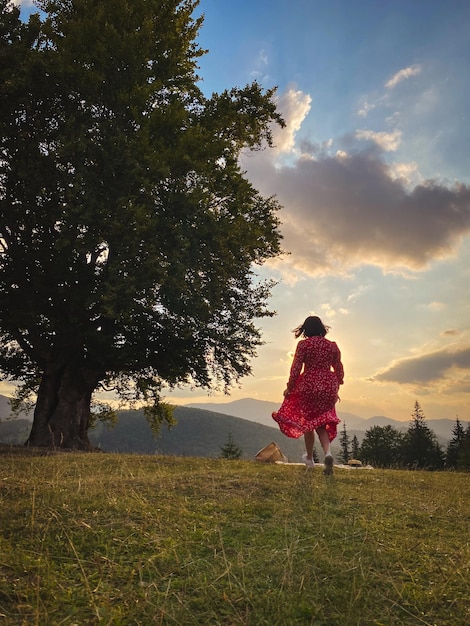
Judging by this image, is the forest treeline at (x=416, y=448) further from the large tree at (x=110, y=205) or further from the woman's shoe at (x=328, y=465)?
the woman's shoe at (x=328, y=465)

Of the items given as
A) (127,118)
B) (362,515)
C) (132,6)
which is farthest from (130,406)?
(362,515)

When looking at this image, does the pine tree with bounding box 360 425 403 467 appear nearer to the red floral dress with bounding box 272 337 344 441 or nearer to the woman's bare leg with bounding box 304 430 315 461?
the woman's bare leg with bounding box 304 430 315 461

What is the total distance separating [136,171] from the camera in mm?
14992

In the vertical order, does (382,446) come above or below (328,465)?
below

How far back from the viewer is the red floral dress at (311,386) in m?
10.2

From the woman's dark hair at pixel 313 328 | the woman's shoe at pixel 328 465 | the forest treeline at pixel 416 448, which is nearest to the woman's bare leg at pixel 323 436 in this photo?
the woman's shoe at pixel 328 465

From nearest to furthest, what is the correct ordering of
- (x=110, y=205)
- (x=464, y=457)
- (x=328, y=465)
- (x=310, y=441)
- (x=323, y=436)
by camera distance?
1. (x=328, y=465)
2. (x=323, y=436)
3. (x=310, y=441)
4. (x=110, y=205)
5. (x=464, y=457)

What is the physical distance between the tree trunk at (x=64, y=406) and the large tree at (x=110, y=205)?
0.15 ft

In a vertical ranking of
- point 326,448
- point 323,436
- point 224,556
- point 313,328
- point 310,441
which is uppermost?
point 313,328

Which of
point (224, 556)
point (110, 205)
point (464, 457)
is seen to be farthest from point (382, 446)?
point (224, 556)

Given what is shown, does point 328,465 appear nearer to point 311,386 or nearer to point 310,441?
point 310,441

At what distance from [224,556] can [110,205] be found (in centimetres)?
1338

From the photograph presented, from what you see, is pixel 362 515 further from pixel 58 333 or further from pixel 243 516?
pixel 58 333

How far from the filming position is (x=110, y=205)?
15359 mm
